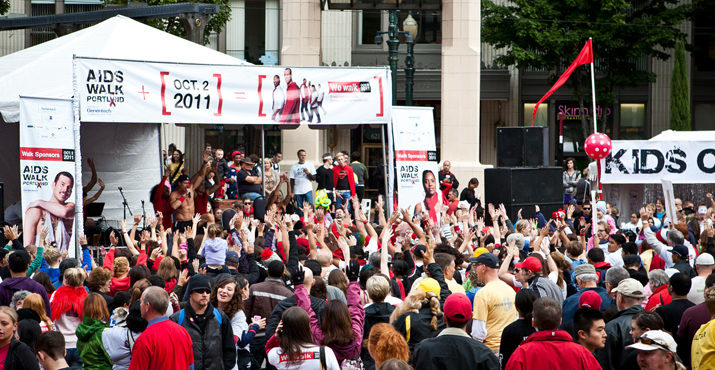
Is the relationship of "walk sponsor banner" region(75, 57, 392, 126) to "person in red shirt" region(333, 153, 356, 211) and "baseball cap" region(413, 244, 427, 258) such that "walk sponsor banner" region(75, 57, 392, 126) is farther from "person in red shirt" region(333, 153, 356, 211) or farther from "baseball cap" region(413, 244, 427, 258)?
"baseball cap" region(413, 244, 427, 258)

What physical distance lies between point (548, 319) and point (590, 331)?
0.74 m

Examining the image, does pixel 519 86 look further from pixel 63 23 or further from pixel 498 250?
pixel 498 250

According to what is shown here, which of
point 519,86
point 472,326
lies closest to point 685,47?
point 519,86

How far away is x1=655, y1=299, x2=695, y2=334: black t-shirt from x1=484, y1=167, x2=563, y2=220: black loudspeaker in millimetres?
11316

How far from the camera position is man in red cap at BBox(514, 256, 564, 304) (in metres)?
8.41

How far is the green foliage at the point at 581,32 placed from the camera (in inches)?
1361

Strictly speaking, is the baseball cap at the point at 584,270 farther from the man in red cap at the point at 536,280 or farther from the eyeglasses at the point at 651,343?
the eyeglasses at the point at 651,343

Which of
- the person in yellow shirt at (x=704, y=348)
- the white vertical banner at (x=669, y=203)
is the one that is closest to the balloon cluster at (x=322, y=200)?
the white vertical banner at (x=669, y=203)

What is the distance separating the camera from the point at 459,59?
80.6ft

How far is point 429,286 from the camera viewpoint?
794cm

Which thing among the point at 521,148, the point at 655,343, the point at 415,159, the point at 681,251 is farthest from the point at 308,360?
the point at 521,148

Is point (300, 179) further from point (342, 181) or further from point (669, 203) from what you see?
point (669, 203)

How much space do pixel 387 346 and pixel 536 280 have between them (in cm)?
265

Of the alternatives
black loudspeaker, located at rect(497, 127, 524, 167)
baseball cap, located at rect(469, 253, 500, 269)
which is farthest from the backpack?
black loudspeaker, located at rect(497, 127, 524, 167)
